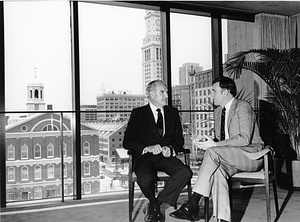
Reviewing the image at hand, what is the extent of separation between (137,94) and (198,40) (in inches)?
45.6

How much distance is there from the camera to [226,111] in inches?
117

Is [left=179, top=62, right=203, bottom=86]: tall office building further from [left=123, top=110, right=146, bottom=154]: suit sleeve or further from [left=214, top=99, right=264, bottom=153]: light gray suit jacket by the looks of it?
[left=214, top=99, right=264, bottom=153]: light gray suit jacket

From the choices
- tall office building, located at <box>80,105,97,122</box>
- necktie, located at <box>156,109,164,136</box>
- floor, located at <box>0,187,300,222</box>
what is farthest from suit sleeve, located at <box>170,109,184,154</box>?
tall office building, located at <box>80,105,97,122</box>

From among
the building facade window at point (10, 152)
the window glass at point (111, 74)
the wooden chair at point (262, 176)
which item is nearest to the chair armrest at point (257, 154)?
the wooden chair at point (262, 176)

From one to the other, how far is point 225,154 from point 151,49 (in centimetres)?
218

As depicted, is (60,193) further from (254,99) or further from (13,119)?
(254,99)

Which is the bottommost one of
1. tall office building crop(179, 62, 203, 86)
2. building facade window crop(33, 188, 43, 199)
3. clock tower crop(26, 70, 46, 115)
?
building facade window crop(33, 188, 43, 199)

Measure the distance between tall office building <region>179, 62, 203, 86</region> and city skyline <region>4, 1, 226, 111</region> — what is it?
0.09m

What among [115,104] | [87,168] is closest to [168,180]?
[87,168]

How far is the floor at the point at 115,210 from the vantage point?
3.02m

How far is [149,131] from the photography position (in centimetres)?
318

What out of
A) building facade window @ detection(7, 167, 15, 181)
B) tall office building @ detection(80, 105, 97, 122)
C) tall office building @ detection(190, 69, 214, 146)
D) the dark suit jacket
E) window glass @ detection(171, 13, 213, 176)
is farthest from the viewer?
tall office building @ detection(190, 69, 214, 146)

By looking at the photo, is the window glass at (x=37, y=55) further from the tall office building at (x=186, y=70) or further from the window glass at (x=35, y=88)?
the tall office building at (x=186, y=70)

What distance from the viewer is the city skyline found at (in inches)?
149
